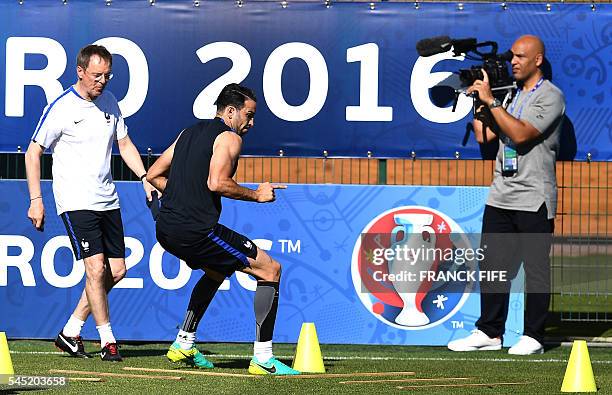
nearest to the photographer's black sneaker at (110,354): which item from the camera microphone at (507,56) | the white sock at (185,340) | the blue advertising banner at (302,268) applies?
the white sock at (185,340)

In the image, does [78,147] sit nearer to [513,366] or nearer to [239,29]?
[239,29]

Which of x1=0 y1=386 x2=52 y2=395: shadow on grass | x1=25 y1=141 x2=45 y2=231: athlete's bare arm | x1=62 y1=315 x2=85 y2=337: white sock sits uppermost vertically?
x1=25 y1=141 x2=45 y2=231: athlete's bare arm

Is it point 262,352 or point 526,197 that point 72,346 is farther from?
point 526,197

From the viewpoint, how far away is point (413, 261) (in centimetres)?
1080

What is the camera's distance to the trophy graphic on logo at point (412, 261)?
10.7 m

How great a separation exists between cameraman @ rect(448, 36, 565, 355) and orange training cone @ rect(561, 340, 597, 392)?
2.56 m

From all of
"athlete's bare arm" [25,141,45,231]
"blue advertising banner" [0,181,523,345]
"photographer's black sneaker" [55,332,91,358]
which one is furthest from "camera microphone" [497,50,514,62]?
"photographer's black sneaker" [55,332,91,358]

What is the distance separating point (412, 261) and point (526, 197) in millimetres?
1111

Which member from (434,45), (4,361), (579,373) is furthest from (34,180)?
(579,373)

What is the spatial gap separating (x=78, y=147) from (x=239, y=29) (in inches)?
83.4

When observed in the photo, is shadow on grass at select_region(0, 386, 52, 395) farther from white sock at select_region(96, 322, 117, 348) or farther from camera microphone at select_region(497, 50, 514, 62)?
camera microphone at select_region(497, 50, 514, 62)

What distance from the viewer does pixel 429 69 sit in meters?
11.0

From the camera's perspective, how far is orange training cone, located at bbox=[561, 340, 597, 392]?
25.3ft

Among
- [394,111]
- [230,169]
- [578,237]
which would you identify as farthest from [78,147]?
[578,237]
